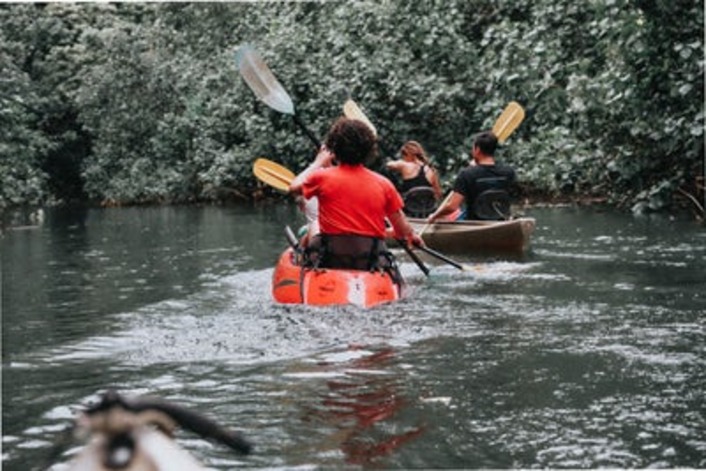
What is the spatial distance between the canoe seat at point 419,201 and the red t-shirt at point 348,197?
13.6 feet

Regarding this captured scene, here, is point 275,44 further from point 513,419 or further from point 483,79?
point 513,419

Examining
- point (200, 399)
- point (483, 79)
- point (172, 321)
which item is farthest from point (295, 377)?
point (483, 79)

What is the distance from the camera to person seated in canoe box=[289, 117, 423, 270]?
664cm

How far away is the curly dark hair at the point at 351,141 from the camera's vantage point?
657 cm

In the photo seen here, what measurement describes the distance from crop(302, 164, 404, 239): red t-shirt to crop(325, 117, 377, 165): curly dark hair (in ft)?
0.27

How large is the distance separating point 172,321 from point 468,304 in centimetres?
193

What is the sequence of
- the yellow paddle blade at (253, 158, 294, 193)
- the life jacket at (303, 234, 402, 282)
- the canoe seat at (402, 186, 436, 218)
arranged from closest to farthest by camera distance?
the life jacket at (303, 234, 402, 282), the yellow paddle blade at (253, 158, 294, 193), the canoe seat at (402, 186, 436, 218)

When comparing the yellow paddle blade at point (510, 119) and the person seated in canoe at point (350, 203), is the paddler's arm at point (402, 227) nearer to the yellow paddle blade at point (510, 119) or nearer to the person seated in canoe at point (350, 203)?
the person seated in canoe at point (350, 203)

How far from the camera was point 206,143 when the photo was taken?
23.8 m

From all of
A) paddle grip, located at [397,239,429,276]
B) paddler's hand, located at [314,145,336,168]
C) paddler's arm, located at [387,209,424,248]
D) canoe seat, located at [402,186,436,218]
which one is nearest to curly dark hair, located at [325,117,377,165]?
paddler's arm, located at [387,209,424,248]

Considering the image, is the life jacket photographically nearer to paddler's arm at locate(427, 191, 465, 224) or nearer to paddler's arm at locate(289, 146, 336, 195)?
paddler's arm at locate(289, 146, 336, 195)

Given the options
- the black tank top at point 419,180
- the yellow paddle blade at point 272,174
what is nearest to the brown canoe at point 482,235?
the black tank top at point 419,180

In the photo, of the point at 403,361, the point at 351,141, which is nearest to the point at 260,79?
the point at 351,141

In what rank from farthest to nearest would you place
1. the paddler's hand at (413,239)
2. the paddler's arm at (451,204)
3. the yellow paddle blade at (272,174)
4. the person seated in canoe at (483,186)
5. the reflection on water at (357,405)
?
the paddler's arm at (451,204), the person seated in canoe at (483,186), the yellow paddle blade at (272,174), the paddler's hand at (413,239), the reflection on water at (357,405)
